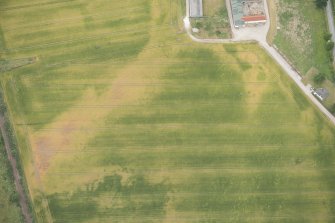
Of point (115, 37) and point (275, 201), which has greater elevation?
point (115, 37)

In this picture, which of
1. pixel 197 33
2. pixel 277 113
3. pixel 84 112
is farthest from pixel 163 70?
pixel 277 113

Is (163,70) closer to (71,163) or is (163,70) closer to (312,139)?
(71,163)

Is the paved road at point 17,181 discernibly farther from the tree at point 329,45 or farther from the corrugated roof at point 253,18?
the tree at point 329,45

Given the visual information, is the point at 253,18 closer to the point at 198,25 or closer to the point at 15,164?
the point at 198,25

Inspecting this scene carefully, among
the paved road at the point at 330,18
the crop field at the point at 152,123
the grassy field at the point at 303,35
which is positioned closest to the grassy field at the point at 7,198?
the crop field at the point at 152,123

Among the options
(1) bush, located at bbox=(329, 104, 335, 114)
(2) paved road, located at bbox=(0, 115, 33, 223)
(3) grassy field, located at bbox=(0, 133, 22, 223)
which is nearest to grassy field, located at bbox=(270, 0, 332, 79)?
(1) bush, located at bbox=(329, 104, 335, 114)

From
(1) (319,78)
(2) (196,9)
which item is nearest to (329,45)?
(1) (319,78)
